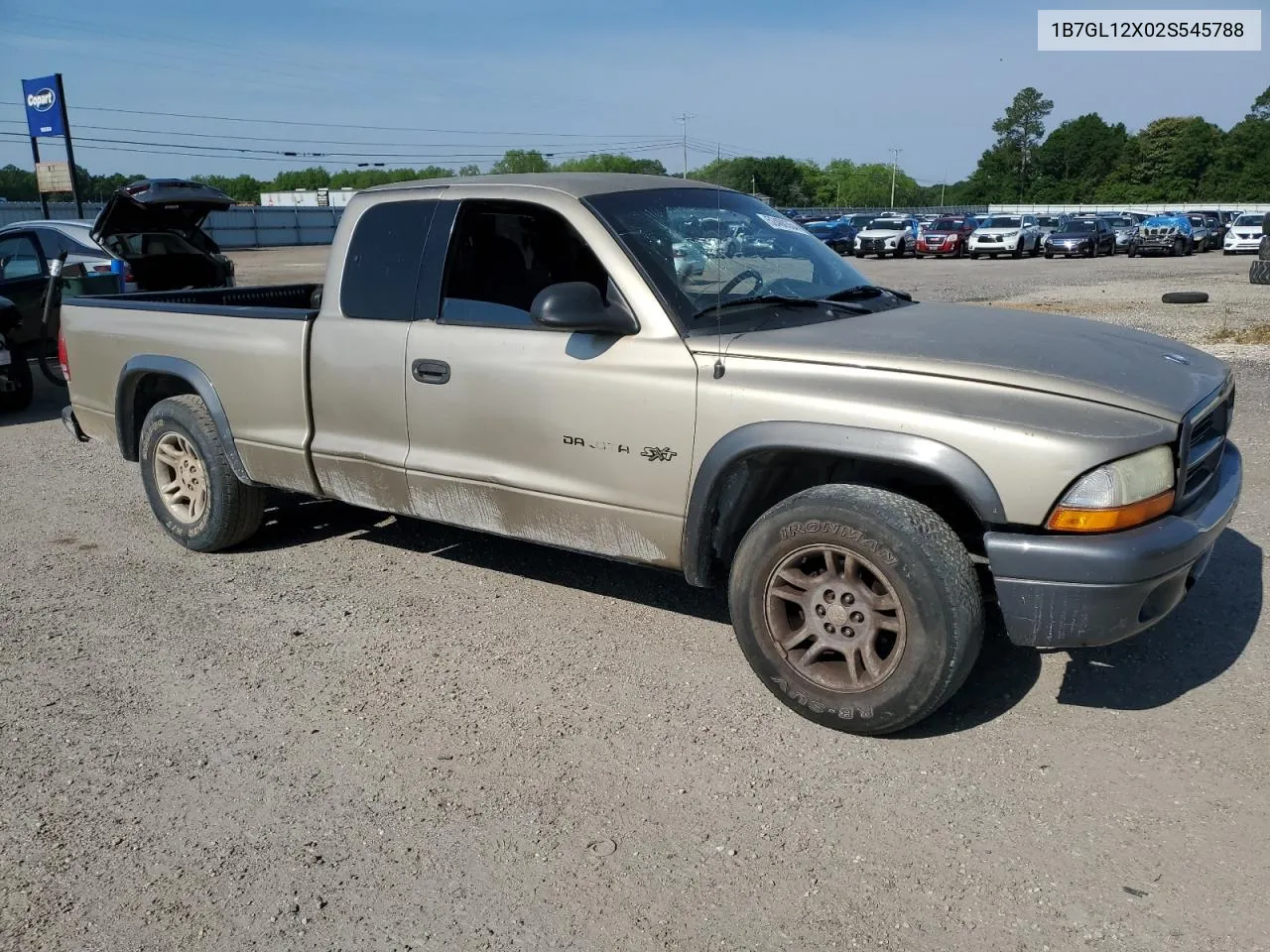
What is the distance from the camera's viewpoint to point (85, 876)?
2.97m

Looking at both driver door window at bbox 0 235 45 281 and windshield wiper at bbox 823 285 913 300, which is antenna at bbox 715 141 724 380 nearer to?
windshield wiper at bbox 823 285 913 300

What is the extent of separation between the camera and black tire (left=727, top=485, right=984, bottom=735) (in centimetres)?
336

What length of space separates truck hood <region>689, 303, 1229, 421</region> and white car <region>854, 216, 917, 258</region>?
36487 mm

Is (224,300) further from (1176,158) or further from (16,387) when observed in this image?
(1176,158)

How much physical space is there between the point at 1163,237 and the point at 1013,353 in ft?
124

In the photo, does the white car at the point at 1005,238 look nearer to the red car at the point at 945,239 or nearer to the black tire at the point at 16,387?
the red car at the point at 945,239

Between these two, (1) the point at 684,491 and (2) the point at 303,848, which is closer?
(2) the point at 303,848

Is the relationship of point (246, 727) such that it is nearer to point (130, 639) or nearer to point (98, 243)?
point (130, 639)

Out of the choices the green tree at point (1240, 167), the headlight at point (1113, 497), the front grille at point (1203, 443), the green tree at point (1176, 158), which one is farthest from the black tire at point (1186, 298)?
the green tree at point (1176, 158)

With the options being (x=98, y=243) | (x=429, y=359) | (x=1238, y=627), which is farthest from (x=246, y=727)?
(x=98, y=243)

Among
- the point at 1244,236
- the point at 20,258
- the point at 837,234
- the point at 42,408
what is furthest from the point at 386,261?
the point at 837,234

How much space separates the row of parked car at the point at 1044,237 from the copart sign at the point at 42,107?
2215cm

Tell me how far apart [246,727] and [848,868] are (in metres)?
2.17

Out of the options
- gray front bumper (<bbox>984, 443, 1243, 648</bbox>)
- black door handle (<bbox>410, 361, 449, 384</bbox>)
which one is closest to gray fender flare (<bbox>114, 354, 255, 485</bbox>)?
Result: black door handle (<bbox>410, 361, 449, 384</bbox>)
